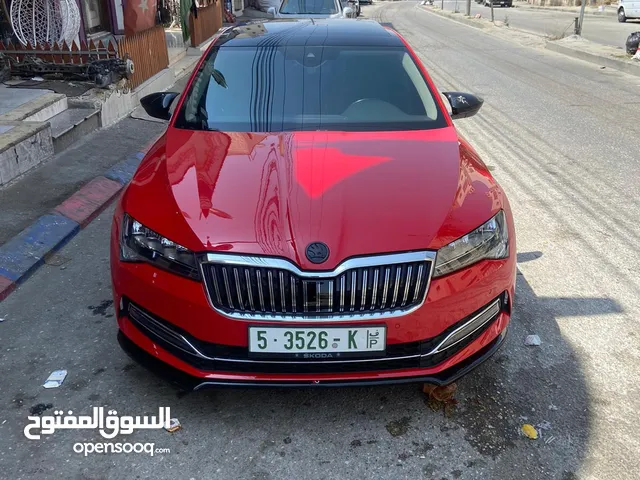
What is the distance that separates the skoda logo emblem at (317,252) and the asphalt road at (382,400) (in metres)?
0.79

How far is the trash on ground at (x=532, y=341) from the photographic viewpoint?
10.6ft

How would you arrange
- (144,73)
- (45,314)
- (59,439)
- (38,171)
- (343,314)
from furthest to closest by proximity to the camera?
1. (144,73)
2. (38,171)
3. (45,314)
4. (59,439)
5. (343,314)

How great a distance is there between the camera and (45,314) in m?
3.61

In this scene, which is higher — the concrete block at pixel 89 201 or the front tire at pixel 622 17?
the front tire at pixel 622 17

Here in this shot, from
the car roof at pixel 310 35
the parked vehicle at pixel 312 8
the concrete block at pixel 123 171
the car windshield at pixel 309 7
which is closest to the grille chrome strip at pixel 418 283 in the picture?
the car roof at pixel 310 35

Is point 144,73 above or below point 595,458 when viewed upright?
above

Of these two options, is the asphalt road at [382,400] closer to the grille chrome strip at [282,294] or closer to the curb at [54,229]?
the curb at [54,229]

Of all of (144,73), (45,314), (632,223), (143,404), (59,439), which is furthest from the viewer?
(144,73)

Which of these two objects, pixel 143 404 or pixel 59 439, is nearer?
pixel 59 439

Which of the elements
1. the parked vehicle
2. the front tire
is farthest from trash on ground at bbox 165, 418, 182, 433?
the front tire

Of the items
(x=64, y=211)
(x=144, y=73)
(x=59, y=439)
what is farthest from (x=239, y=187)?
(x=144, y=73)

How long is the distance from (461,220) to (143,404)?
64.2 inches

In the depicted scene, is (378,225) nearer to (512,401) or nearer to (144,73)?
(512,401)

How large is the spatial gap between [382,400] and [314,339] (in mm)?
661
